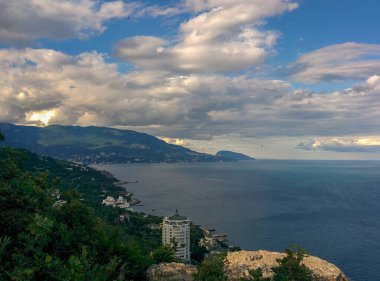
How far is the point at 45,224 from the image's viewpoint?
10719 mm

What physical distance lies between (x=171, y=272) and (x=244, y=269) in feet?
11.6

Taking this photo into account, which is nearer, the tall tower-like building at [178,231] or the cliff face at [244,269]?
the cliff face at [244,269]

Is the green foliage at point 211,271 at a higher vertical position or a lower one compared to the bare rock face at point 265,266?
higher

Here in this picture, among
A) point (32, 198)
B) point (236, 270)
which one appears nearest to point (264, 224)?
point (236, 270)

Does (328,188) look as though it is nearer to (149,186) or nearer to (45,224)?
(149,186)

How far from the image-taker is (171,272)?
54.3 feet

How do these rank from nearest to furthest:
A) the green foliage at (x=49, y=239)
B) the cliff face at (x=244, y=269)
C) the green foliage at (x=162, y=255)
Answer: the green foliage at (x=49, y=239), the cliff face at (x=244, y=269), the green foliage at (x=162, y=255)

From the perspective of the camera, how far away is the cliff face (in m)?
16.4

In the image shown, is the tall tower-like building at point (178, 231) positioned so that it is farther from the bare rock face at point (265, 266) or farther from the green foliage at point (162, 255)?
the bare rock face at point (265, 266)

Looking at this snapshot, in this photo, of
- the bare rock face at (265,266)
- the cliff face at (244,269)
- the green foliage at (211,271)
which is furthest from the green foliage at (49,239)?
the bare rock face at (265,266)

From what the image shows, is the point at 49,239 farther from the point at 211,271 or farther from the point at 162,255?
the point at 162,255

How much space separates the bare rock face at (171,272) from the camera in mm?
16094

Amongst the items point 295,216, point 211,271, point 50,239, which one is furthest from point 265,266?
point 295,216

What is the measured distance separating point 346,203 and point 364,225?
107ft
